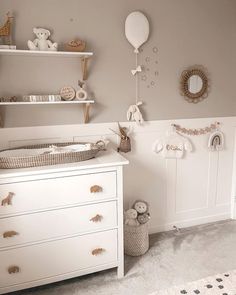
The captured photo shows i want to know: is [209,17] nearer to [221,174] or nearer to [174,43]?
[174,43]

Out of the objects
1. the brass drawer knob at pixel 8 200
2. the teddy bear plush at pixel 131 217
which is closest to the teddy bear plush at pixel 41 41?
the brass drawer knob at pixel 8 200

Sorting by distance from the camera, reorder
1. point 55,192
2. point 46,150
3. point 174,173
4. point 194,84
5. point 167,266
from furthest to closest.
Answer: point 174,173
point 194,84
point 167,266
point 46,150
point 55,192

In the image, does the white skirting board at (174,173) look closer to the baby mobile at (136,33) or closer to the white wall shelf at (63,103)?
the white wall shelf at (63,103)

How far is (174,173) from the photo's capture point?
8.68 feet

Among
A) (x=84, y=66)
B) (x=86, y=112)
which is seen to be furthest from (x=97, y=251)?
(x=84, y=66)

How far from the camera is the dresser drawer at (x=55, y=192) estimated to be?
1.67 meters

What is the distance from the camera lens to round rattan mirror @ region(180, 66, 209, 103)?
2.49 m

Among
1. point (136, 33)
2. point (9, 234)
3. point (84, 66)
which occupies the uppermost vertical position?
point (136, 33)

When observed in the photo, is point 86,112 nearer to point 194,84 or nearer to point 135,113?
point 135,113

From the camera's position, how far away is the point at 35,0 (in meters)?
1.98

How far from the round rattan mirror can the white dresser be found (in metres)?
1.03

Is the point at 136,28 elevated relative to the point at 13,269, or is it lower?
elevated

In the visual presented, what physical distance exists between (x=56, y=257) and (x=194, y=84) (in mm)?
1839

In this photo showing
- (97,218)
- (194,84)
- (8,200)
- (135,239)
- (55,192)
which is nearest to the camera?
(8,200)
